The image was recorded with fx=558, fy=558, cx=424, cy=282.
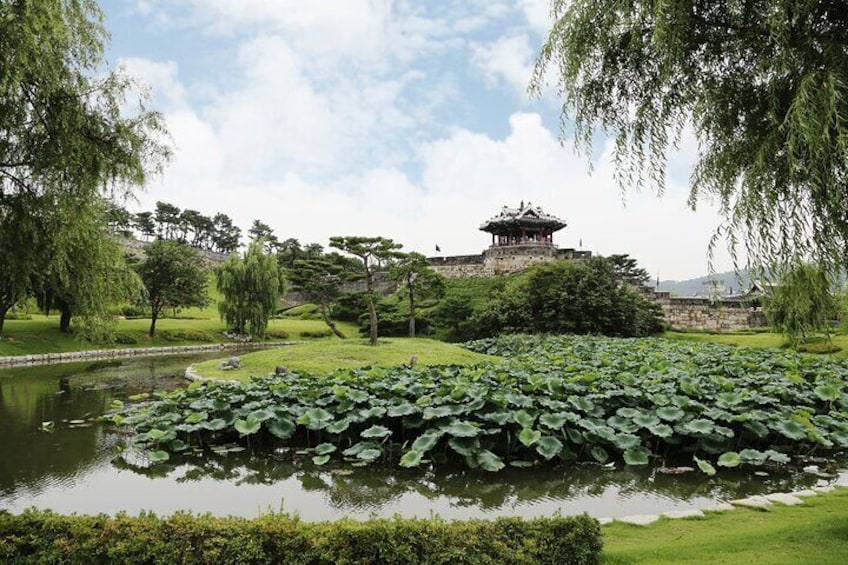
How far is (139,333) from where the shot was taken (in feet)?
100

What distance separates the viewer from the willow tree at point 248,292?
31.8 m

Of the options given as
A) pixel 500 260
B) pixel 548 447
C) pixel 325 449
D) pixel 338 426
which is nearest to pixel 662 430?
pixel 548 447

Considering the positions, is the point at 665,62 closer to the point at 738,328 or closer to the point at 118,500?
the point at 118,500

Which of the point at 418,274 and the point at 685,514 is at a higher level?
the point at 418,274

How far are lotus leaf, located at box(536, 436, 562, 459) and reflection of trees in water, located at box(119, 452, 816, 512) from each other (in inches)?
10.5

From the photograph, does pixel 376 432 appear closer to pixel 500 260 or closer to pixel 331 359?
pixel 331 359

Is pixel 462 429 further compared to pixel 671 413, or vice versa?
pixel 671 413

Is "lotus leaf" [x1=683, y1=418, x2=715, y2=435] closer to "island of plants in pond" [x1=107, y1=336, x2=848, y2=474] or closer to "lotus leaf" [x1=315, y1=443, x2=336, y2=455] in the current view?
"island of plants in pond" [x1=107, y1=336, x2=848, y2=474]

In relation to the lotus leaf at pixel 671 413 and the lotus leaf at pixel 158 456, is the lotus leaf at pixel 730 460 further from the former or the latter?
the lotus leaf at pixel 158 456

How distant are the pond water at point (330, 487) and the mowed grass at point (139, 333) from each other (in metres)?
14.7

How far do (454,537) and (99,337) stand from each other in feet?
14.6

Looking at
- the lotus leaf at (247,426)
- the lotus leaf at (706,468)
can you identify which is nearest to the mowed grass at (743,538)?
the lotus leaf at (706,468)

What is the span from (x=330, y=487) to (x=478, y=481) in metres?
1.78

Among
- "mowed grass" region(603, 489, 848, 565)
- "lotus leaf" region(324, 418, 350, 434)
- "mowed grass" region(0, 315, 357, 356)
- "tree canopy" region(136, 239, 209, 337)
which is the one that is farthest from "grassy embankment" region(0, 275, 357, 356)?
"mowed grass" region(603, 489, 848, 565)
